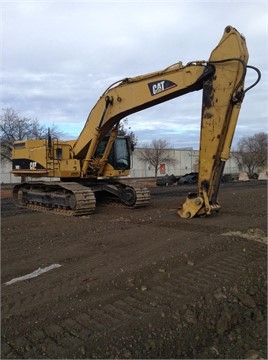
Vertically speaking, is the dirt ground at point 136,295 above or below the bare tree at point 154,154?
below

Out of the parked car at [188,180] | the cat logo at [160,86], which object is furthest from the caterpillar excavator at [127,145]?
the parked car at [188,180]

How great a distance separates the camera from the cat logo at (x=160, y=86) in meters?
10.7

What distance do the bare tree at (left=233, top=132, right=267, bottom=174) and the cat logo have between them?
5747 cm

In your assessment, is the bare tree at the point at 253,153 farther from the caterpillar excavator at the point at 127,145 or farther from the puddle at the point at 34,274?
the puddle at the point at 34,274

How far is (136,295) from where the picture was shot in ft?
15.6

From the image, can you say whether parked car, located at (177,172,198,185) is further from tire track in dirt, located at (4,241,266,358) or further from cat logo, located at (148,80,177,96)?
tire track in dirt, located at (4,241,266,358)

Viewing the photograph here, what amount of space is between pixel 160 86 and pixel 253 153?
6154 centimetres

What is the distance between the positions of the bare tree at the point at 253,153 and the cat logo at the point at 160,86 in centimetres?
5747

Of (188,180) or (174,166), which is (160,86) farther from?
(174,166)

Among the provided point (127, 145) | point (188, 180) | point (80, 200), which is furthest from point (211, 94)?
point (188, 180)

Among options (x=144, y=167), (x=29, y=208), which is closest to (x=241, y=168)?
(x=144, y=167)

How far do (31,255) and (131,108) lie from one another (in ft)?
20.7

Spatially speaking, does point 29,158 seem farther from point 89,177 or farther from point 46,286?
point 46,286

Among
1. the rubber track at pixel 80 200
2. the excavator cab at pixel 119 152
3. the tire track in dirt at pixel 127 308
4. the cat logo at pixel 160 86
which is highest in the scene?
the cat logo at pixel 160 86
